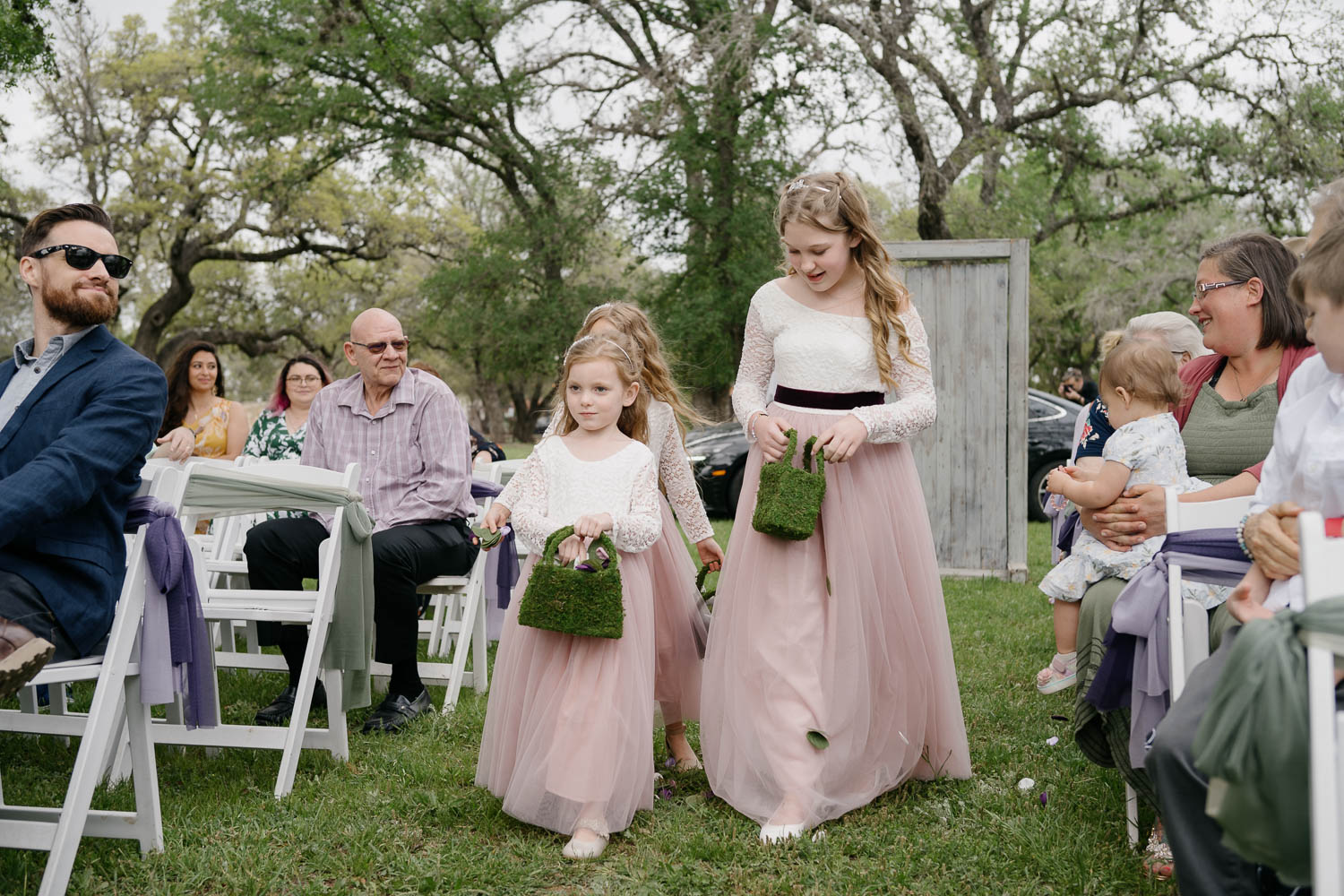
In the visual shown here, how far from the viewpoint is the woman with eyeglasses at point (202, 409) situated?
8.23 meters

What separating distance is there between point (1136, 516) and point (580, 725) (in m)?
1.92

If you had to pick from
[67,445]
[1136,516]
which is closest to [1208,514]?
[1136,516]

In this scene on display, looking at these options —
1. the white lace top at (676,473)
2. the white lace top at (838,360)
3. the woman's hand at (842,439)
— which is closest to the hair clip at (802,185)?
the white lace top at (838,360)

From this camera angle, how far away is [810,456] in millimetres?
3691

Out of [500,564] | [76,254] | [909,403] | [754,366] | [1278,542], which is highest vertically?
[76,254]

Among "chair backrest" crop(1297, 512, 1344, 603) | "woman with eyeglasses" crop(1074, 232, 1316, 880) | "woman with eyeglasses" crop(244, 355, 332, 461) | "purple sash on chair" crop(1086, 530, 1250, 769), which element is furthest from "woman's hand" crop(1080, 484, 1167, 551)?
"woman with eyeglasses" crop(244, 355, 332, 461)

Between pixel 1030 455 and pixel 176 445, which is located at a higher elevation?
pixel 176 445

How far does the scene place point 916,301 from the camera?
9.04m

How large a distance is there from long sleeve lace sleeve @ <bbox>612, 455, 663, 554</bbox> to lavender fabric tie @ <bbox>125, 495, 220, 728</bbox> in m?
1.31

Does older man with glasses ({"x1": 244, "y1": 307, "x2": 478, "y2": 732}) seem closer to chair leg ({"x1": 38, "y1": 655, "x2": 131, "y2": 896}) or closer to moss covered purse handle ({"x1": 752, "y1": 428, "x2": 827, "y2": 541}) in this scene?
chair leg ({"x1": 38, "y1": 655, "x2": 131, "y2": 896})

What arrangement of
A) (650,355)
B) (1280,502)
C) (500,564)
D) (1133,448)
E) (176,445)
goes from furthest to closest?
(176,445), (500,564), (650,355), (1133,448), (1280,502)

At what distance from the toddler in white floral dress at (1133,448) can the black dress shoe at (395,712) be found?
9.64 ft

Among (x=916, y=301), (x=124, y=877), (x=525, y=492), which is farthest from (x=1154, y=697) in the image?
(x=916, y=301)

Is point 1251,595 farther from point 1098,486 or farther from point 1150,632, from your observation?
point 1098,486
